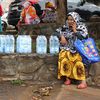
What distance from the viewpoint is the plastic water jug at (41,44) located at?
7855mm

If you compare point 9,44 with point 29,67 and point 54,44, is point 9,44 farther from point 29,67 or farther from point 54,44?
point 54,44

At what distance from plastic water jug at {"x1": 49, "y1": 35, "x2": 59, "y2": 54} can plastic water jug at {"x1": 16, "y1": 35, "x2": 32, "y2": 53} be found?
0.42 metres

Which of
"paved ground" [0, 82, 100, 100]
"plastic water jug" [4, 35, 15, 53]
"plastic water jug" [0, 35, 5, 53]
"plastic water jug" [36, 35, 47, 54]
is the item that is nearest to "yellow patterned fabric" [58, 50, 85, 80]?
"paved ground" [0, 82, 100, 100]

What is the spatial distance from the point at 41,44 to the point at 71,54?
740mm

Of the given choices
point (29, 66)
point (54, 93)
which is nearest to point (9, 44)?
point (29, 66)

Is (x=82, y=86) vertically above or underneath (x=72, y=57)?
underneath

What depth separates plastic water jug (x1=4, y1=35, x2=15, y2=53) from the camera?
7.94 metres

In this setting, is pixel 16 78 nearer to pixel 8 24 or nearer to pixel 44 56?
pixel 44 56

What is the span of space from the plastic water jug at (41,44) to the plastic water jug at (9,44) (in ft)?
1.64

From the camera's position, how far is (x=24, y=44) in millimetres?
7926

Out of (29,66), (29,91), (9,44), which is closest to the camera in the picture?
(29,91)

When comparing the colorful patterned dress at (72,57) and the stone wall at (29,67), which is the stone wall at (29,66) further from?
the colorful patterned dress at (72,57)

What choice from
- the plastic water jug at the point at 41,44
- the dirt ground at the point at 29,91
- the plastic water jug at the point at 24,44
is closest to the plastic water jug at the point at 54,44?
the plastic water jug at the point at 41,44

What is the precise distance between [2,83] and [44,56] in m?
0.98
